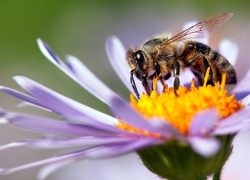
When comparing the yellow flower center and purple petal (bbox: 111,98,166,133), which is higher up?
purple petal (bbox: 111,98,166,133)

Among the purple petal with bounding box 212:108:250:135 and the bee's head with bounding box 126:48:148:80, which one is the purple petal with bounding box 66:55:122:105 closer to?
the bee's head with bounding box 126:48:148:80

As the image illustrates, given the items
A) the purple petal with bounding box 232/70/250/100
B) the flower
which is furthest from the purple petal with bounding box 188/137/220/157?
the purple petal with bounding box 232/70/250/100

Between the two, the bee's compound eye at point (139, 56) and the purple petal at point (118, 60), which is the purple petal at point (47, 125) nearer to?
the bee's compound eye at point (139, 56)

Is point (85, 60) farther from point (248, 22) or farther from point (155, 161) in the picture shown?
point (155, 161)

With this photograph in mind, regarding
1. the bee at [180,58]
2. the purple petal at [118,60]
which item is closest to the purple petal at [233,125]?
the bee at [180,58]


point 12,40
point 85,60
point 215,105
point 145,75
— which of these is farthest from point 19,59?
point 215,105

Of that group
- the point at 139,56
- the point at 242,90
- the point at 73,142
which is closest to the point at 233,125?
the point at 73,142
